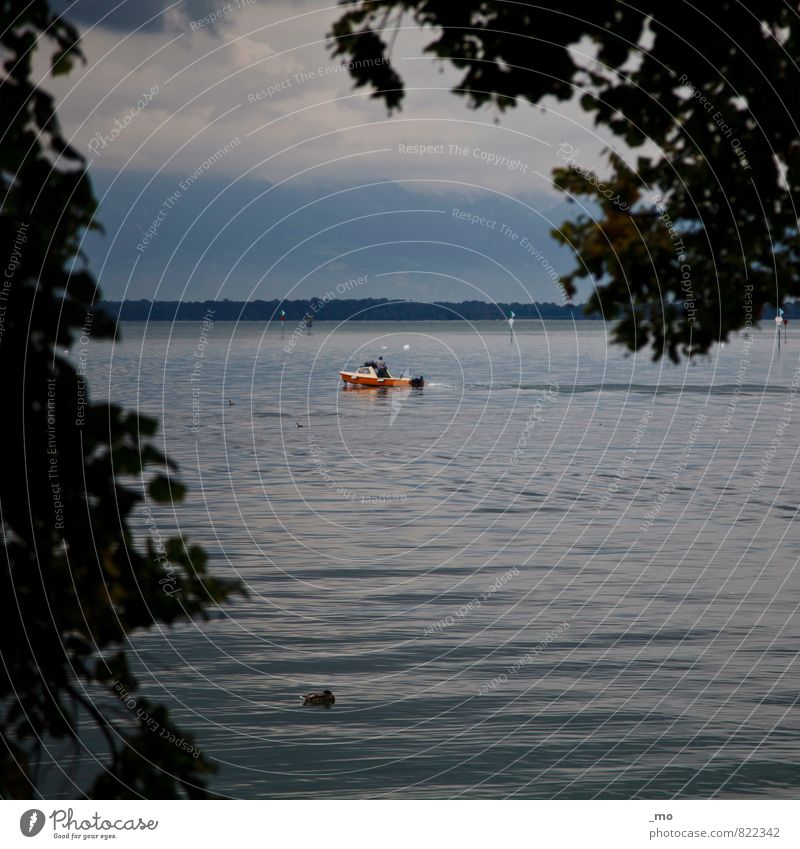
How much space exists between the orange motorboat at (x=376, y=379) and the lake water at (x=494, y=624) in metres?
47.4

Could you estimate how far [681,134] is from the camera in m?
8.65

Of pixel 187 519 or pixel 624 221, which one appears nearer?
pixel 624 221

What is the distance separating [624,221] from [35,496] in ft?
13.1

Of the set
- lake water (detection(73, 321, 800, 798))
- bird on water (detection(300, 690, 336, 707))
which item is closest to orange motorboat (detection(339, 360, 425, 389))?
lake water (detection(73, 321, 800, 798))

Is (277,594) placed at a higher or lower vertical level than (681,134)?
lower

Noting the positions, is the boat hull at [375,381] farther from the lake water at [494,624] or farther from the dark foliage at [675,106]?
the dark foliage at [675,106]

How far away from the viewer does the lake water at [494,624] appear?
18.4 meters

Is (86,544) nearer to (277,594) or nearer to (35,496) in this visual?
(35,496)

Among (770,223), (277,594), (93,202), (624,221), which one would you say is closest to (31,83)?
(93,202)

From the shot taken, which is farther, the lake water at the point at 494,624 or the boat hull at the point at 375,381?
the boat hull at the point at 375,381

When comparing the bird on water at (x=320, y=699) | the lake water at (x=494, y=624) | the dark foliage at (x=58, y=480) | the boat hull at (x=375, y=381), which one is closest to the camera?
the dark foliage at (x=58, y=480)

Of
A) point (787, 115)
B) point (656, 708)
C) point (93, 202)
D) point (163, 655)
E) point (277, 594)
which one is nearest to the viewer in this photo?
point (93, 202)

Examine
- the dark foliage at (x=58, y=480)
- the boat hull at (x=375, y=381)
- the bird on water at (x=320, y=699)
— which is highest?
the boat hull at (x=375, y=381)

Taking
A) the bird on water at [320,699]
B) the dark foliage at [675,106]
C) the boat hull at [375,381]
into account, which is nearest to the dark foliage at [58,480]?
the dark foliage at [675,106]
